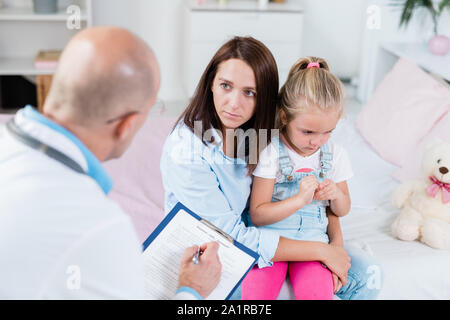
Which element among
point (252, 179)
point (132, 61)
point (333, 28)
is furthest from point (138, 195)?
point (333, 28)

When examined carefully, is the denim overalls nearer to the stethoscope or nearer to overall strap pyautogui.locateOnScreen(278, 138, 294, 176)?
overall strap pyautogui.locateOnScreen(278, 138, 294, 176)

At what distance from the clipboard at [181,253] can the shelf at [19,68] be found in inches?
90.5

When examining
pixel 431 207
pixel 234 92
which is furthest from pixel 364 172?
pixel 234 92

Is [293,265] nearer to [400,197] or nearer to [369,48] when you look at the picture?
[400,197]

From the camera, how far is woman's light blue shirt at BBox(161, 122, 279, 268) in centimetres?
131

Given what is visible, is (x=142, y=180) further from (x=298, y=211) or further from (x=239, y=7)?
(x=239, y=7)

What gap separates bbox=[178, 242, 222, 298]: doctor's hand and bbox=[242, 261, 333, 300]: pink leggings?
22 centimetres

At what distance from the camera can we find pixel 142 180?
1.90 metres

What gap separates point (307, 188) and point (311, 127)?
0.15 m

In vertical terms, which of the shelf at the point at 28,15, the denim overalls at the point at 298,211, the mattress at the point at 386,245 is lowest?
the mattress at the point at 386,245

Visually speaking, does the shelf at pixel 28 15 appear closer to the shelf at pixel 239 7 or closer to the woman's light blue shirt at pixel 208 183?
the shelf at pixel 239 7

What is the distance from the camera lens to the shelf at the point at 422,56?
94.2 inches

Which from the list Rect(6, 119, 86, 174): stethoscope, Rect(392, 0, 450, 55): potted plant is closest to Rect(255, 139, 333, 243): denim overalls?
Rect(6, 119, 86, 174): stethoscope

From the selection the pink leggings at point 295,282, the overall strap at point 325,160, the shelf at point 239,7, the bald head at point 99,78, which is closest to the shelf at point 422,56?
the shelf at point 239,7
